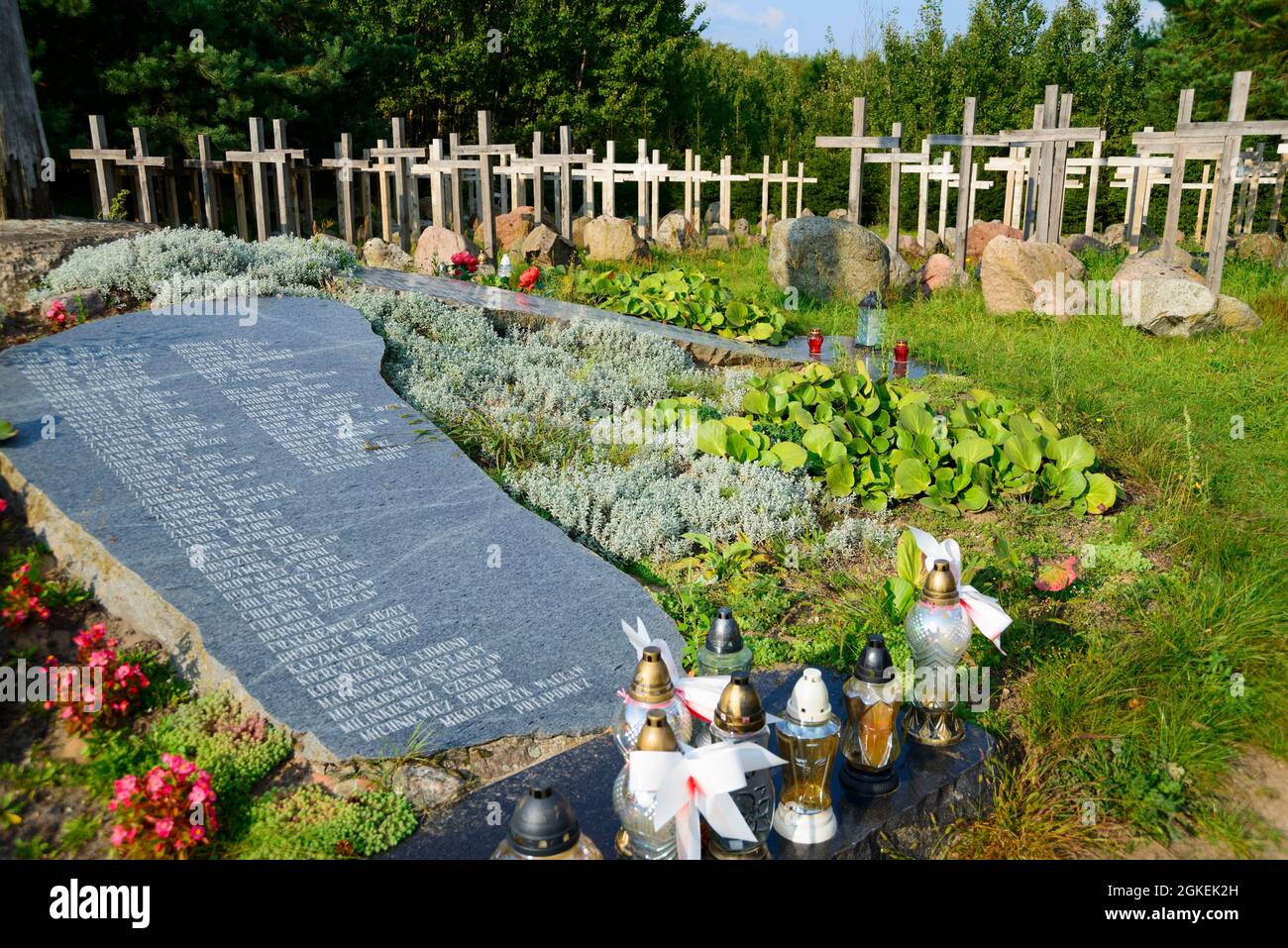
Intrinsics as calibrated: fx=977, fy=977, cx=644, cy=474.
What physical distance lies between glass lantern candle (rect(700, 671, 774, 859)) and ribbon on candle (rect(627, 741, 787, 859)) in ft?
0.41

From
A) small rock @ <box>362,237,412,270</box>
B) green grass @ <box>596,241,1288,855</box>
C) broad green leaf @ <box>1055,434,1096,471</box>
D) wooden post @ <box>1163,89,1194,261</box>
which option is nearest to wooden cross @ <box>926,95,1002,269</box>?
wooden post @ <box>1163,89,1194,261</box>

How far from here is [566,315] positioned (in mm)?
8805

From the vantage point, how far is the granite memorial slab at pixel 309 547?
3885mm

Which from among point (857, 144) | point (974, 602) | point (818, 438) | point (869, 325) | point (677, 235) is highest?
point (857, 144)

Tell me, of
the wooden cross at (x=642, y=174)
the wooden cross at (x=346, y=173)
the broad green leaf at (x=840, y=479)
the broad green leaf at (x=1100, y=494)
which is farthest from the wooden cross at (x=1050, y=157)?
the wooden cross at (x=346, y=173)

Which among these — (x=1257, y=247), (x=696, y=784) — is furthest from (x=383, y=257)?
(x=1257, y=247)

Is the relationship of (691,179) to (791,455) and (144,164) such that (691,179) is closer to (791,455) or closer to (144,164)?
(144,164)

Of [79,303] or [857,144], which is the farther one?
[857,144]

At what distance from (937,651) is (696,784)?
1.30 m

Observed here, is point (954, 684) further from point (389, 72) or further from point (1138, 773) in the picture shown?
point (389, 72)

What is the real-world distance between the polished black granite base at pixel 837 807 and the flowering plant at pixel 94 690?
1.42 m

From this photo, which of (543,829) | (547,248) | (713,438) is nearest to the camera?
(543,829)

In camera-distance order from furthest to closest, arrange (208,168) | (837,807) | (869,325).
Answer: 1. (208,168)
2. (869,325)
3. (837,807)

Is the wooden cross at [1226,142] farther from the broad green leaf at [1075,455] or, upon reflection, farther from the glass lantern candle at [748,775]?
the glass lantern candle at [748,775]
